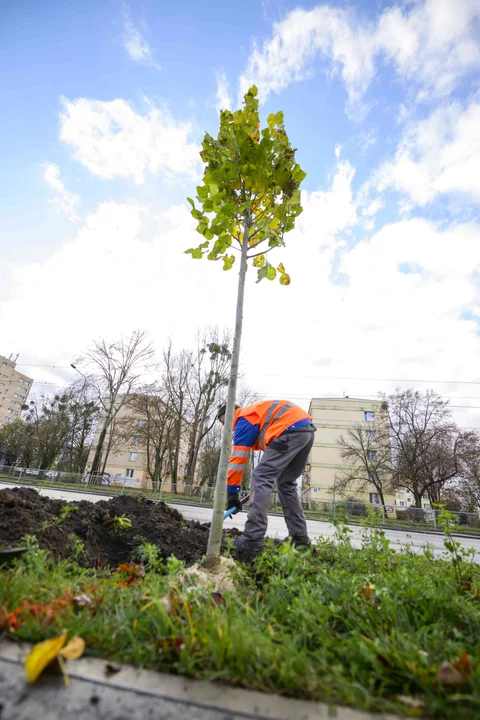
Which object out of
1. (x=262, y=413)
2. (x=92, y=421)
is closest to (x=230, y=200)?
(x=262, y=413)

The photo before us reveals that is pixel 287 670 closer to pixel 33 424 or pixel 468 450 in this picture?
pixel 468 450

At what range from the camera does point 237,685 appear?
936mm

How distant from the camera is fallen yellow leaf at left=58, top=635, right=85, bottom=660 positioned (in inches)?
38.0

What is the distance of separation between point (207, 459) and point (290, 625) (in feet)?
119

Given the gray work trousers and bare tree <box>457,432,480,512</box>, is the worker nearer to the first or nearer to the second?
the gray work trousers

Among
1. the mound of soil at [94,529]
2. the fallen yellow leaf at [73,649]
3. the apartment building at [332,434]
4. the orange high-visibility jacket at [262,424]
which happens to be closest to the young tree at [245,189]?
the orange high-visibility jacket at [262,424]

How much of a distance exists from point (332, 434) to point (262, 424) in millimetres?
41430

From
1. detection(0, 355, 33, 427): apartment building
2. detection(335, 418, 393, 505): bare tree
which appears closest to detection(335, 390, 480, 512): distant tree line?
detection(335, 418, 393, 505): bare tree

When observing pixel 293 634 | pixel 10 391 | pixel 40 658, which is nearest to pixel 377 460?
pixel 293 634

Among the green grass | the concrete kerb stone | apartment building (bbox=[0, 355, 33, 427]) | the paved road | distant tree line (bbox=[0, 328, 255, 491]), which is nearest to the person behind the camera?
the concrete kerb stone

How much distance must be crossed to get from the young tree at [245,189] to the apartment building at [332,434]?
3897 centimetres

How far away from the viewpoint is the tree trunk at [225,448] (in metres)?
2.41

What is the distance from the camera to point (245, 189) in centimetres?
320

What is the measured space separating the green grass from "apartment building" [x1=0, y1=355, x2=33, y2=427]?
96931 mm
